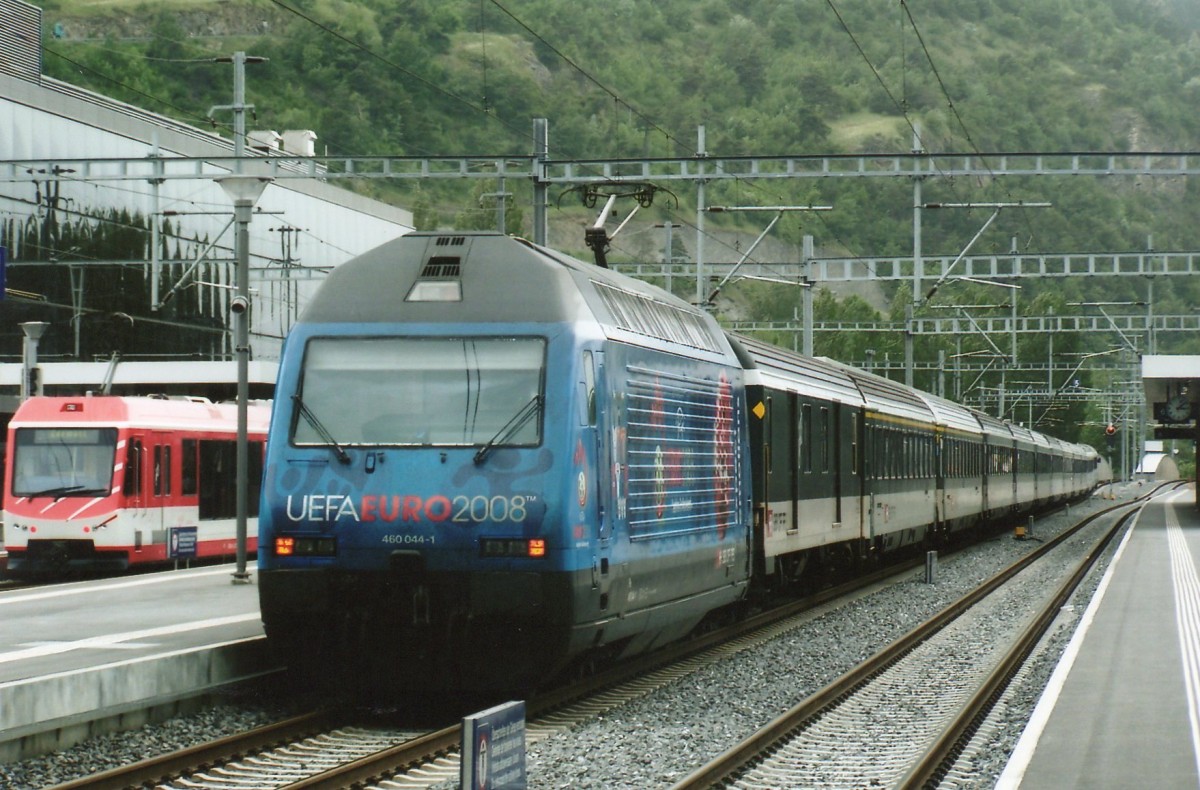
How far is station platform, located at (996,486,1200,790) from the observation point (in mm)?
10008

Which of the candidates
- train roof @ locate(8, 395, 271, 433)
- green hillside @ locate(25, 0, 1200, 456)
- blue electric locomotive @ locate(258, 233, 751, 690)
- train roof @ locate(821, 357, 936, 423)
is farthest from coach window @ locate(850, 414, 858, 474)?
green hillside @ locate(25, 0, 1200, 456)

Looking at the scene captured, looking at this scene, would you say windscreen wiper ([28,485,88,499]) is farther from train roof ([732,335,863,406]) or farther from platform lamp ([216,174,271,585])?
train roof ([732,335,863,406])

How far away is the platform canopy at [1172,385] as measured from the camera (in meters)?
53.3

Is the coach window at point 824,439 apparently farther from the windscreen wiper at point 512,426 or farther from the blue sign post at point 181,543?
the windscreen wiper at point 512,426

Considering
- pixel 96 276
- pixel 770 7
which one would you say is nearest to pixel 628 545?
pixel 96 276

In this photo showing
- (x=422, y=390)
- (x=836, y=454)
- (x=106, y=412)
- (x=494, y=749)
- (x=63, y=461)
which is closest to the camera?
(x=494, y=749)

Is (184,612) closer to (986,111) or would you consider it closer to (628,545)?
(628,545)

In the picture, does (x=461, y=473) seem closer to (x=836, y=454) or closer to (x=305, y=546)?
(x=305, y=546)

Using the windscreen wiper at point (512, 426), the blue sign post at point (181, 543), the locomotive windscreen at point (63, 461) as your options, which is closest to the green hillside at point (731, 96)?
the blue sign post at point (181, 543)

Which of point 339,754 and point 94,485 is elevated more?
point 94,485

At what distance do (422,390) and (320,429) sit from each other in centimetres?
76

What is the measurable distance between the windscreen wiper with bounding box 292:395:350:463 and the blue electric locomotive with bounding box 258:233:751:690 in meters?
0.01

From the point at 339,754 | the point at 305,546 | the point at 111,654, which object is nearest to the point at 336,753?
the point at 339,754

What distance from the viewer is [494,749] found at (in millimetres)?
6770
